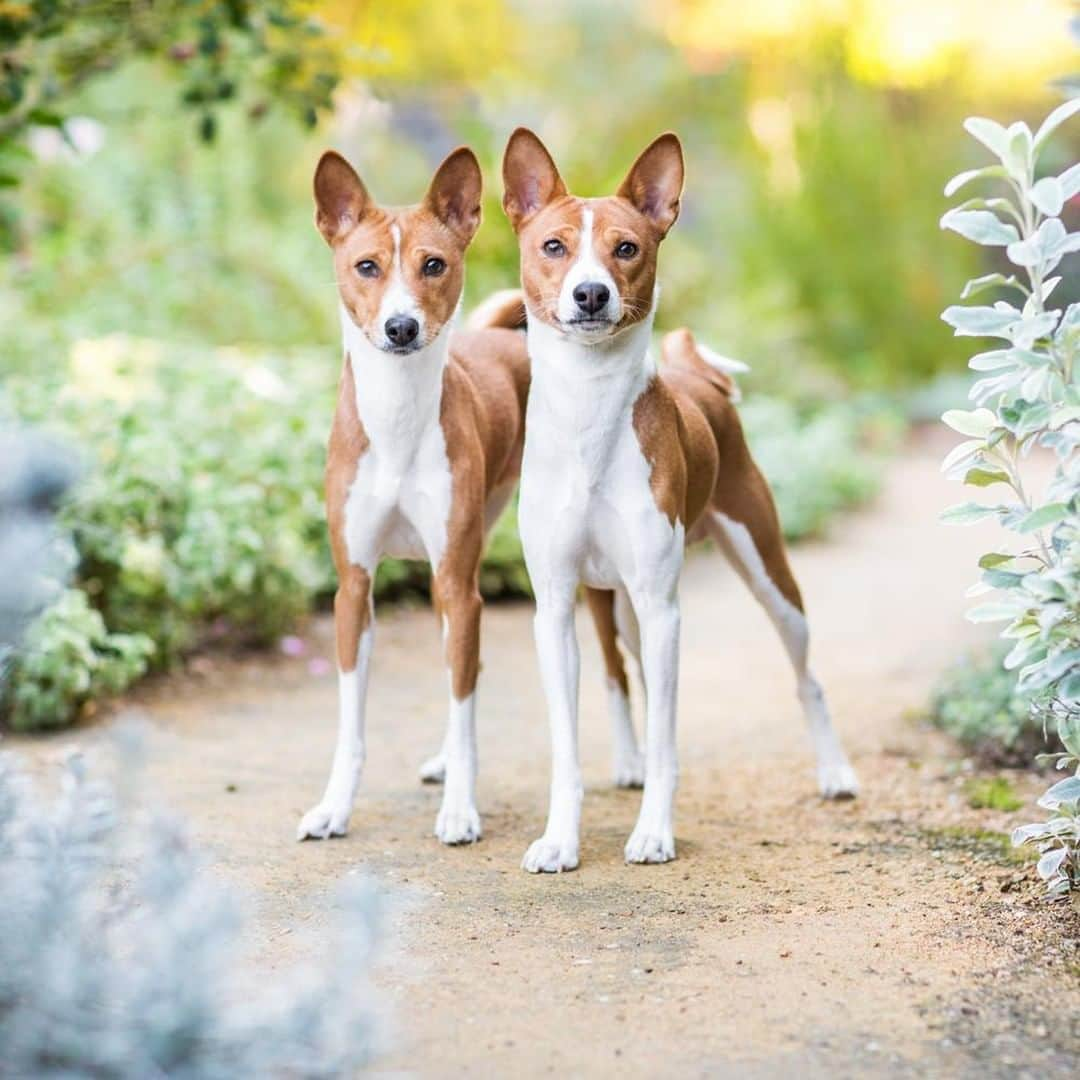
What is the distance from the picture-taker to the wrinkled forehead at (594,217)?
4.29 metres

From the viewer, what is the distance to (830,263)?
1541 cm

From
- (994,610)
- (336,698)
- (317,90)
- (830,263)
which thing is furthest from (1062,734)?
(830,263)

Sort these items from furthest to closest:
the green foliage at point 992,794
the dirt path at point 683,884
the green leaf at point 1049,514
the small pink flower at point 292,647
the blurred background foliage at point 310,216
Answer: the small pink flower at point 292,647 < the blurred background foliage at point 310,216 < the green foliage at point 992,794 < the green leaf at point 1049,514 < the dirt path at point 683,884

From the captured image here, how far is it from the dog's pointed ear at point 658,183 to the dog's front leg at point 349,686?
4.28ft

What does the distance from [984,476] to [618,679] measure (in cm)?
176

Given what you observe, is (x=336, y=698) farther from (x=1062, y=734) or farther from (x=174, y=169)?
(x=174, y=169)

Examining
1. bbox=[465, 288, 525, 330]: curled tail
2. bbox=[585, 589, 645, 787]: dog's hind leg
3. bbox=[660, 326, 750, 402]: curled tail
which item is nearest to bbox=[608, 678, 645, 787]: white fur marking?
bbox=[585, 589, 645, 787]: dog's hind leg

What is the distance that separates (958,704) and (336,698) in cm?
244

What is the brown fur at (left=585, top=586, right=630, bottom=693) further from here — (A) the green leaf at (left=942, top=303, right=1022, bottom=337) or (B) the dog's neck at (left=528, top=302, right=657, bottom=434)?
(A) the green leaf at (left=942, top=303, right=1022, bottom=337)

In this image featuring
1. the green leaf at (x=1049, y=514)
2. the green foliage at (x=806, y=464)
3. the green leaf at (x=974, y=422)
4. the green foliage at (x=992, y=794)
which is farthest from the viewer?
the green foliage at (x=806, y=464)

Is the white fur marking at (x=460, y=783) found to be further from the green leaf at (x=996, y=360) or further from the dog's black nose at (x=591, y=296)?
the green leaf at (x=996, y=360)

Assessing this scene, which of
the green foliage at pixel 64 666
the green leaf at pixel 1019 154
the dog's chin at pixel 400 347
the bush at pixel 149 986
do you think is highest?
the green leaf at pixel 1019 154

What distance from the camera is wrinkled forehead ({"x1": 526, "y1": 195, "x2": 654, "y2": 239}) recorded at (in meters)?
4.29

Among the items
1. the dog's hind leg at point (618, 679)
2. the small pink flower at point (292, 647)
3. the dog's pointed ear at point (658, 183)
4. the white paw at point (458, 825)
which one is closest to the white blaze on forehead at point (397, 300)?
the dog's pointed ear at point (658, 183)
